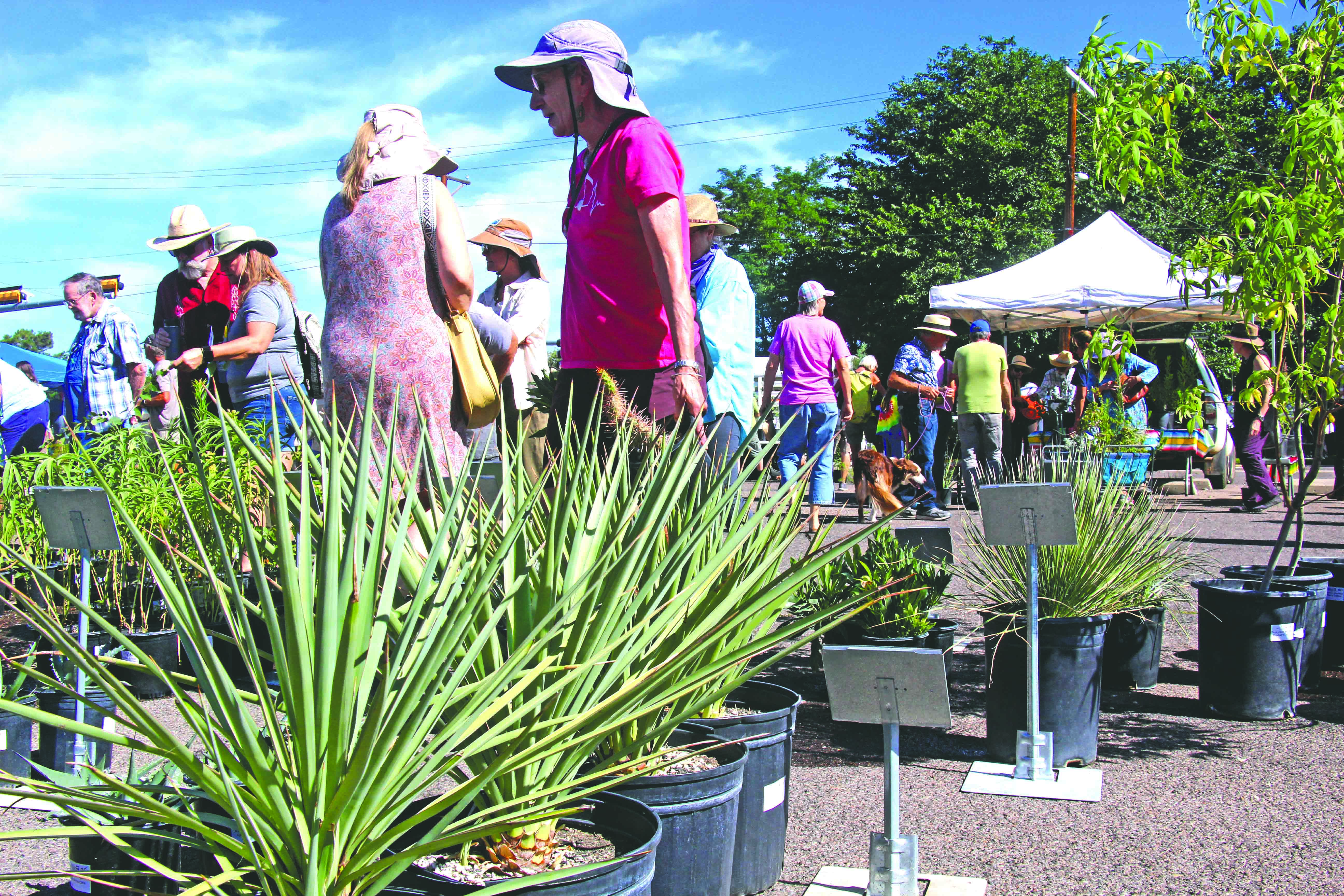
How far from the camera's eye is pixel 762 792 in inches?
84.1

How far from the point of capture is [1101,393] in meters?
7.87

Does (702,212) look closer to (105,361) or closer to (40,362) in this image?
(105,361)

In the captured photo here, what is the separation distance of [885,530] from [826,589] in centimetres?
48

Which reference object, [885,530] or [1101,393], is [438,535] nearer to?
[885,530]

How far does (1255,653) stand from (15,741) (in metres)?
3.86

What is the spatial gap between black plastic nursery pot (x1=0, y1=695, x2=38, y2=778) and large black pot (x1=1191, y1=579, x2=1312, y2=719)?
3.72 meters

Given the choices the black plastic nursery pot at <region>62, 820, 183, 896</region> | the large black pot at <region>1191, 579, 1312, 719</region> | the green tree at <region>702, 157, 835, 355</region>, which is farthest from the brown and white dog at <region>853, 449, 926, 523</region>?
the green tree at <region>702, 157, 835, 355</region>

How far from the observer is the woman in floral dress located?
3064 mm

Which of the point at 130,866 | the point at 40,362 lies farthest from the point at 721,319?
the point at 40,362

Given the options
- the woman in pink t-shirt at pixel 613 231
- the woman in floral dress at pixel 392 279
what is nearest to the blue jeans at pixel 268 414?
the woman in floral dress at pixel 392 279

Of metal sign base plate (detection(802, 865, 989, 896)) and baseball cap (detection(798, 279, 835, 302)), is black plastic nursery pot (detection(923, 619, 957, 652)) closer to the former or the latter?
metal sign base plate (detection(802, 865, 989, 896))

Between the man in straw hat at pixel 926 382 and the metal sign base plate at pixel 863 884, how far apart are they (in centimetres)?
698

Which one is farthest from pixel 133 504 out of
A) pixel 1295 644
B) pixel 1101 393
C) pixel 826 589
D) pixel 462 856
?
pixel 1101 393

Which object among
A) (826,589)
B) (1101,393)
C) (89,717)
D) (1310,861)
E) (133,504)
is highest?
(1101,393)
